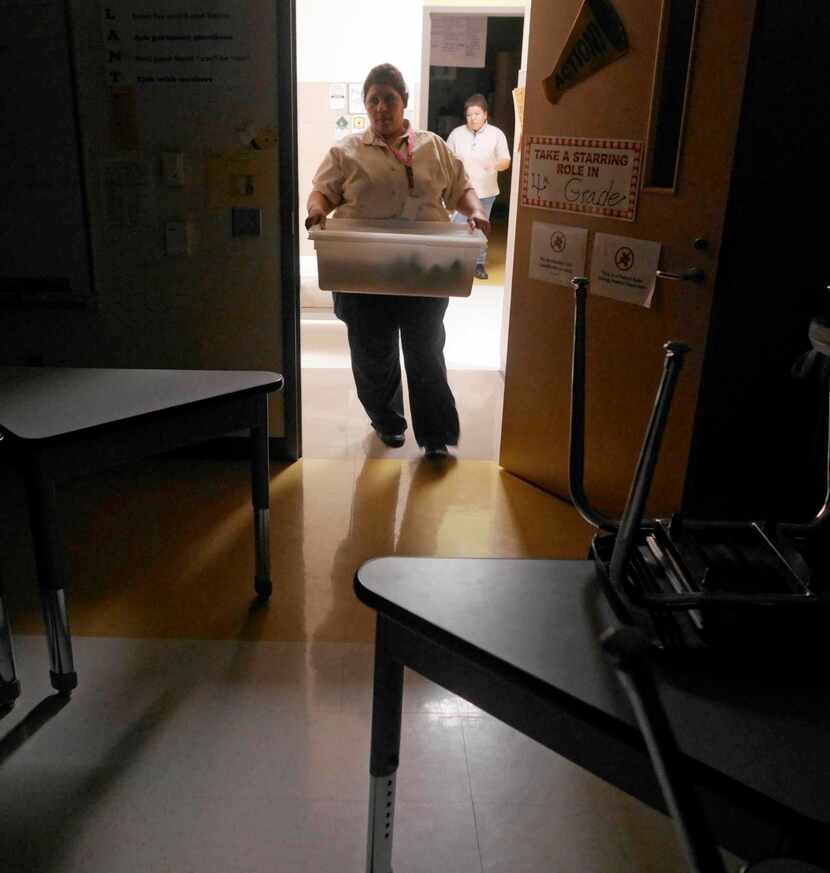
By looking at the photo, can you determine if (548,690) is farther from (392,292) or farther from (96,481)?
(96,481)

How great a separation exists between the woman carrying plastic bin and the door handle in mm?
851

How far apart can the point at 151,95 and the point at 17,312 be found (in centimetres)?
95

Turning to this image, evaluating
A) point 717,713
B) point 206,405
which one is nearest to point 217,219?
point 206,405

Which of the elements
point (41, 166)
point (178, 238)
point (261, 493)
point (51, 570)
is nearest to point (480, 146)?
point (178, 238)

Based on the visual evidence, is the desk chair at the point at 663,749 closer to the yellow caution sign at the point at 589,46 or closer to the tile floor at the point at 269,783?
the tile floor at the point at 269,783

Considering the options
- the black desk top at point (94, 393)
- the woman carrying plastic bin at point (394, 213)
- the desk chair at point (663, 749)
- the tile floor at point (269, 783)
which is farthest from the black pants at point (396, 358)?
the desk chair at point (663, 749)

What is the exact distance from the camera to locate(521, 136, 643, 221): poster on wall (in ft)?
8.46

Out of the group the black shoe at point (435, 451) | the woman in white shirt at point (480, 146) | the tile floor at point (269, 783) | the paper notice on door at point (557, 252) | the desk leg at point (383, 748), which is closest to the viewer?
the desk leg at point (383, 748)

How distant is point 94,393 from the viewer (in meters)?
2.02

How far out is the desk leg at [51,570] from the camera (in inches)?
68.6

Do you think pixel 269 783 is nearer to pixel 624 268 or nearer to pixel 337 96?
pixel 624 268

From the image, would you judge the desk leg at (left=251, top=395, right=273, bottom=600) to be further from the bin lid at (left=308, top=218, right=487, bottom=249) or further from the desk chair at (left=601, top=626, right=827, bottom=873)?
the desk chair at (left=601, top=626, right=827, bottom=873)

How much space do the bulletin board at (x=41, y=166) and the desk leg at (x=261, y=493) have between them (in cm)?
133

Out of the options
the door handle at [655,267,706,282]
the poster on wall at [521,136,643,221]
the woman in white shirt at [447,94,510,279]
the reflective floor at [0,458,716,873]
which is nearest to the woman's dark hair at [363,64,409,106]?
the poster on wall at [521,136,643,221]
